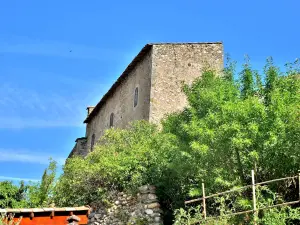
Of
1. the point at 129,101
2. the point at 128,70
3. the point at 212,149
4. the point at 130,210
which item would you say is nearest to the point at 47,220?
the point at 130,210

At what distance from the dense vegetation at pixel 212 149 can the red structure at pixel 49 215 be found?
872 millimetres

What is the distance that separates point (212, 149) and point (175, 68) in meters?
9.72

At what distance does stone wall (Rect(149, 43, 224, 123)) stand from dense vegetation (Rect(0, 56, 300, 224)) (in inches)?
161

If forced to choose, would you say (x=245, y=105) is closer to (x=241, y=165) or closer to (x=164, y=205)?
(x=241, y=165)

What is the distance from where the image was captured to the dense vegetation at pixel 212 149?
12.9m

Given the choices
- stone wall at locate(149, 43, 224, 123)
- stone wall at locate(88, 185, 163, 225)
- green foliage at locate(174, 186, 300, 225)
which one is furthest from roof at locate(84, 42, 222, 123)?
green foliage at locate(174, 186, 300, 225)

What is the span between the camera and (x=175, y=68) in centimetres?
2277

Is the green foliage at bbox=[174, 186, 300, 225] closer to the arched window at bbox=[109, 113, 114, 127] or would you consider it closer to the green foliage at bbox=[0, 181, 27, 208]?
the green foliage at bbox=[0, 181, 27, 208]

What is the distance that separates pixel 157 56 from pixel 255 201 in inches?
475

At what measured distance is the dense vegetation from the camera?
12945mm

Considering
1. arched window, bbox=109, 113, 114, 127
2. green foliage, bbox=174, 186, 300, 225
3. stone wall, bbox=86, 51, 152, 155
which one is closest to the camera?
green foliage, bbox=174, 186, 300, 225

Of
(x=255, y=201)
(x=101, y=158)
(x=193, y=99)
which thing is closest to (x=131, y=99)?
(x=101, y=158)

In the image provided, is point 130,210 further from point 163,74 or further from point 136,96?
point 136,96

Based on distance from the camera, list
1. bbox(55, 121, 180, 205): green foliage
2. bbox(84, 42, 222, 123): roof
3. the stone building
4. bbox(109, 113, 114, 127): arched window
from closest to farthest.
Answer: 1. bbox(55, 121, 180, 205): green foliage
2. the stone building
3. bbox(84, 42, 222, 123): roof
4. bbox(109, 113, 114, 127): arched window
